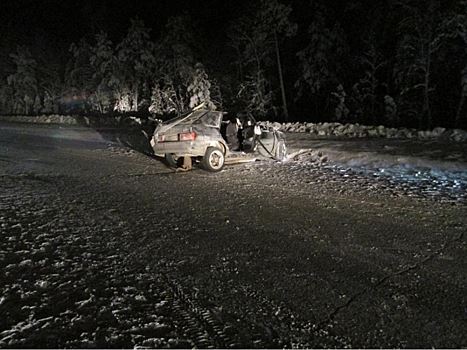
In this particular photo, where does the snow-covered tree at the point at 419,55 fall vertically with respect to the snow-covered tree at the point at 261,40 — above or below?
below

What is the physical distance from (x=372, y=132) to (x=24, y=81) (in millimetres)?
49321

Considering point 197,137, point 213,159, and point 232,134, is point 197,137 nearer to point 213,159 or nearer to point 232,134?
point 213,159

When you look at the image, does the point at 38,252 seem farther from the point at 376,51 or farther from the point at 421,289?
the point at 376,51

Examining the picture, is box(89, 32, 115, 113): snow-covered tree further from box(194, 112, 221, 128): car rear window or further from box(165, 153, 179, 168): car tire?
box(194, 112, 221, 128): car rear window

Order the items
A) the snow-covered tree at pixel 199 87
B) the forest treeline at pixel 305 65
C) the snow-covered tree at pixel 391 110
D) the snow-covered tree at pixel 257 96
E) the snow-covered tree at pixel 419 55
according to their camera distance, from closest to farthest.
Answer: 1. the snow-covered tree at pixel 419 55
2. the forest treeline at pixel 305 65
3. the snow-covered tree at pixel 391 110
4. the snow-covered tree at pixel 257 96
5. the snow-covered tree at pixel 199 87

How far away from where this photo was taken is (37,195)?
8.22 meters

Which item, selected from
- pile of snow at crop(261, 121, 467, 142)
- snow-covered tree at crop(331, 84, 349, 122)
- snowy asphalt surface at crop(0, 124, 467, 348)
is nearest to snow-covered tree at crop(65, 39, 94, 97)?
snow-covered tree at crop(331, 84, 349, 122)

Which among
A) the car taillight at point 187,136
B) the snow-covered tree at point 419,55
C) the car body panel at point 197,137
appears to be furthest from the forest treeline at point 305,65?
the car taillight at point 187,136

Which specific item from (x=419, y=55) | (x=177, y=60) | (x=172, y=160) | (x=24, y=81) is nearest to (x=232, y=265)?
(x=172, y=160)

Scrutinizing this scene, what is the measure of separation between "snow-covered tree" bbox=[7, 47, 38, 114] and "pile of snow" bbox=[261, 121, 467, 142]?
144 feet

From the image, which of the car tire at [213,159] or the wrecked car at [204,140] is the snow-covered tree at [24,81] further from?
the car tire at [213,159]

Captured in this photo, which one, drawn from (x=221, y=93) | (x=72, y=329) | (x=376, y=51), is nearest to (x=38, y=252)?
(x=72, y=329)

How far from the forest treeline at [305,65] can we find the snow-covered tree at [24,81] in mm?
11576

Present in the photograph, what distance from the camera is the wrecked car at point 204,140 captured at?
10586 mm
